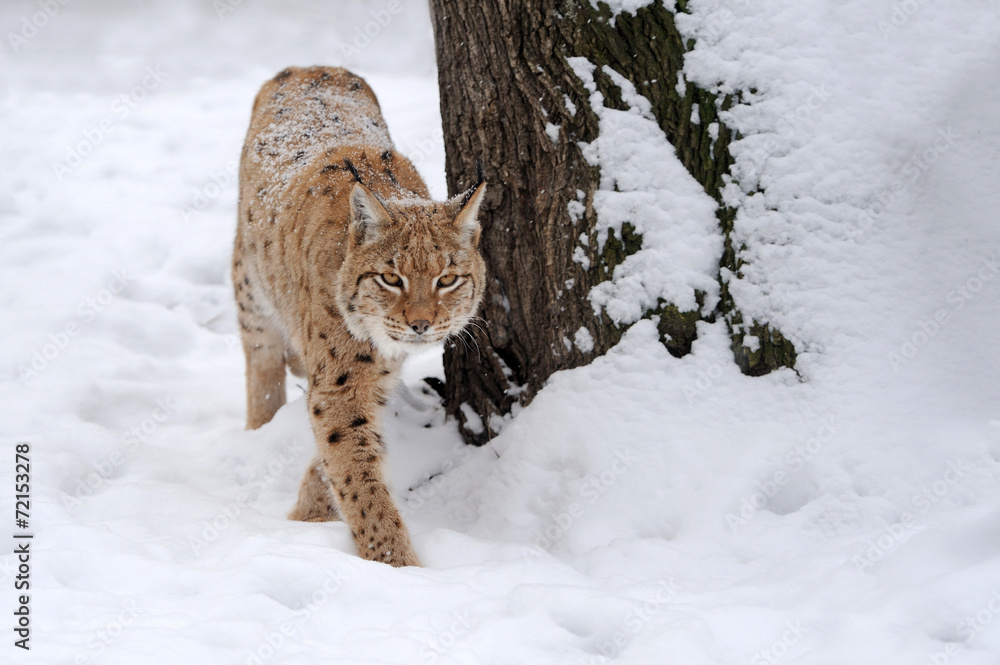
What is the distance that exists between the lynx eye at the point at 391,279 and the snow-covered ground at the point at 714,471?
3.03 ft

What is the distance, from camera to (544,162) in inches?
161

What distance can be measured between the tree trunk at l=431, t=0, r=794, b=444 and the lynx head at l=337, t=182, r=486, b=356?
38 centimetres

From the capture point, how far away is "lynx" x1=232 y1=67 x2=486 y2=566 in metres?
3.81

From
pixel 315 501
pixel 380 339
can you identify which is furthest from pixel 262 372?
pixel 380 339

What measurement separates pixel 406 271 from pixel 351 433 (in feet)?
2.69

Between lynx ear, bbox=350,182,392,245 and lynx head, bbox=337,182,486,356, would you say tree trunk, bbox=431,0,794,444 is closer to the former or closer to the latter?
lynx head, bbox=337,182,486,356

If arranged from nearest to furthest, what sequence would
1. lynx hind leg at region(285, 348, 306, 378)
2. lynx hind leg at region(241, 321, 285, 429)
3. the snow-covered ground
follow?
the snow-covered ground, lynx hind leg at region(241, 321, 285, 429), lynx hind leg at region(285, 348, 306, 378)

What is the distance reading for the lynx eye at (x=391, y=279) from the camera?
3.84 metres

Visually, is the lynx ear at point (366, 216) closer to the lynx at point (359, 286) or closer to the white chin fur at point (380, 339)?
the lynx at point (359, 286)

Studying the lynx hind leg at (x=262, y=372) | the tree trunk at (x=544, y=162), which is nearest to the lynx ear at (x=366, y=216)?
the tree trunk at (x=544, y=162)

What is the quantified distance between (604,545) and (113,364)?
3876 millimetres

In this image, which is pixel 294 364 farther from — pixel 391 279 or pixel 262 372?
pixel 391 279

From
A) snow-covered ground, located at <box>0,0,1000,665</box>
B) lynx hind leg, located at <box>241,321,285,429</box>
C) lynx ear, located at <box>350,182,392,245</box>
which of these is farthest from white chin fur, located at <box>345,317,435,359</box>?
lynx hind leg, located at <box>241,321,285,429</box>

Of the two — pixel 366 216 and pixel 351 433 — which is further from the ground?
pixel 366 216
